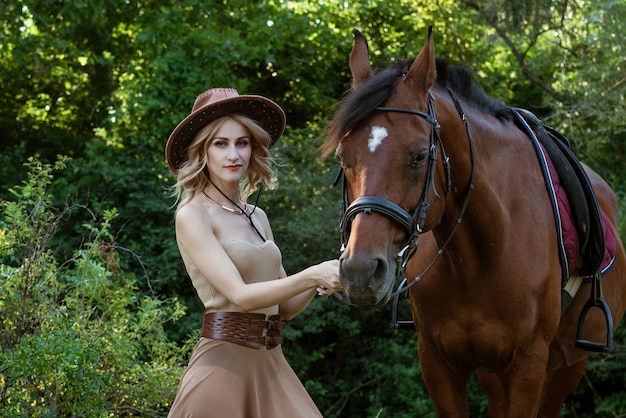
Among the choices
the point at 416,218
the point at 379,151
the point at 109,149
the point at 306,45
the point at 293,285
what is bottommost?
the point at 293,285

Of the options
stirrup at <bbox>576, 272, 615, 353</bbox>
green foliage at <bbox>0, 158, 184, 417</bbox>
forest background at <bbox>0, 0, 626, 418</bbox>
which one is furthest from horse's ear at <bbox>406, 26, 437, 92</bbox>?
forest background at <bbox>0, 0, 626, 418</bbox>

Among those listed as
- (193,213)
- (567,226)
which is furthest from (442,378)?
(193,213)

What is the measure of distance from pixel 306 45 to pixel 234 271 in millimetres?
8716

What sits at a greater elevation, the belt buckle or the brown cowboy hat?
the brown cowboy hat

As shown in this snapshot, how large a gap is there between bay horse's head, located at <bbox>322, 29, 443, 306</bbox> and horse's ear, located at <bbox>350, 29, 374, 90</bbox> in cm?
9

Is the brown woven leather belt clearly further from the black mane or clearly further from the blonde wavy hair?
the black mane

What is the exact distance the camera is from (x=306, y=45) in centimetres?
1130

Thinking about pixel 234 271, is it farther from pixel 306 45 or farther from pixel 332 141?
pixel 306 45

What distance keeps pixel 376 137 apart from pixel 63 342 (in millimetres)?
1965

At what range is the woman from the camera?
9.29 ft

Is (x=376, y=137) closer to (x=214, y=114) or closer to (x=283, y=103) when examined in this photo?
(x=214, y=114)

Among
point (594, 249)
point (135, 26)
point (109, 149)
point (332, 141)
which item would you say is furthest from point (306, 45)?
point (332, 141)

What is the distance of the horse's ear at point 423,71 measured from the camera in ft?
10.6

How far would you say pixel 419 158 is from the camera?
3.08 meters
